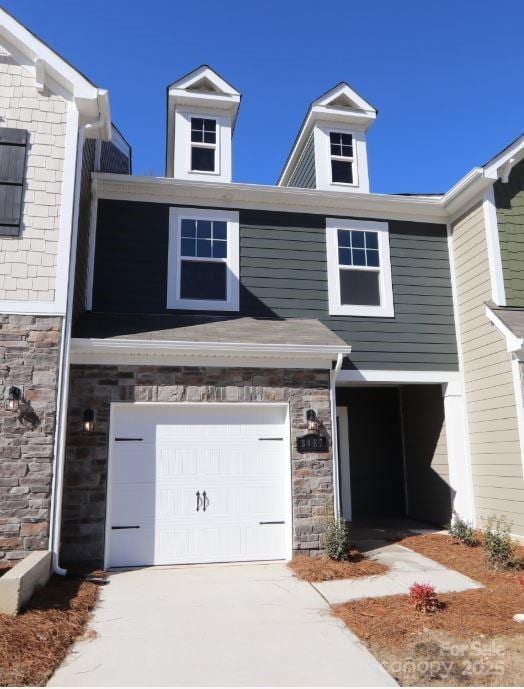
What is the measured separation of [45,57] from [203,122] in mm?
3464

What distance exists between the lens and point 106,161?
1086 centimetres

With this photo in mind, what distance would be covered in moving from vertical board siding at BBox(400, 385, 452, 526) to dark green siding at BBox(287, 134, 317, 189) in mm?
4698

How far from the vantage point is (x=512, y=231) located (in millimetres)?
8758

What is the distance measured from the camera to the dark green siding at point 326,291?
8.97 meters

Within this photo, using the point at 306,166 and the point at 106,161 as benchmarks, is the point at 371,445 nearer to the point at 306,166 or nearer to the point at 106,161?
the point at 306,166

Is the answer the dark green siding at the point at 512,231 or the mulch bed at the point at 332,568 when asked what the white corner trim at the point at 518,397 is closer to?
the dark green siding at the point at 512,231

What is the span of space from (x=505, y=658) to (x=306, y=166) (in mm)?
9325

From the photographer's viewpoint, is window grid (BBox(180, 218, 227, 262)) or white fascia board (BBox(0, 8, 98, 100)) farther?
window grid (BBox(180, 218, 227, 262))

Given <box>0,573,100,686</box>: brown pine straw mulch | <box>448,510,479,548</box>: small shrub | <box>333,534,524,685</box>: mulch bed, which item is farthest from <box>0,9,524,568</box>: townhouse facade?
<box>333,534,524,685</box>: mulch bed

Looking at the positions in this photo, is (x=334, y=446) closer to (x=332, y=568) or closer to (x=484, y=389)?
(x=332, y=568)

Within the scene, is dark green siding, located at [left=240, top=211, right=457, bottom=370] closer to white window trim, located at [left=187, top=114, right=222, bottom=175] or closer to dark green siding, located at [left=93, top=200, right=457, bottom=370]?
dark green siding, located at [left=93, top=200, right=457, bottom=370]

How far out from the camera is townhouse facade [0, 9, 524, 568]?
259 inches

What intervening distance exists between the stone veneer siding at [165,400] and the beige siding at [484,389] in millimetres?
2836

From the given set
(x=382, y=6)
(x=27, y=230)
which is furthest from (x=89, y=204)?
(x=382, y=6)
